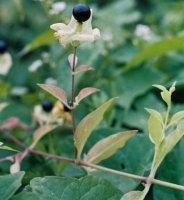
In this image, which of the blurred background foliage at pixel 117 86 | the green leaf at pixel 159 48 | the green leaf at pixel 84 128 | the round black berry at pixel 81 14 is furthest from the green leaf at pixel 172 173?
the green leaf at pixel 159 48

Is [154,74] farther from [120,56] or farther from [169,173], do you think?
[169,173]

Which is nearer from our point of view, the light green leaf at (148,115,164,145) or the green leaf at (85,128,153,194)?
the light green leaf at (148,115,164,145)

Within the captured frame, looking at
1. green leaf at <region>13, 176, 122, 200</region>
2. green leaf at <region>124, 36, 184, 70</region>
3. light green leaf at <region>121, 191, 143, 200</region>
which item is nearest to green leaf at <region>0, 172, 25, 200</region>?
green leaf at <region>13, 176, 122, 200</region>

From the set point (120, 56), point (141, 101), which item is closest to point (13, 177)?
point (141, 101)

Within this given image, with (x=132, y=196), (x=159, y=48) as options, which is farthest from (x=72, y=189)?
(x=159, y=48)

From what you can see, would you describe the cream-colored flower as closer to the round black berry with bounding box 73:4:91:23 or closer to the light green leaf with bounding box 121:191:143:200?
the round black berry with bounding box 73:4:91:23

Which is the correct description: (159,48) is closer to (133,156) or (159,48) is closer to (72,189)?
(133,156)
